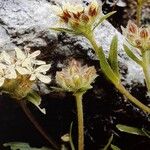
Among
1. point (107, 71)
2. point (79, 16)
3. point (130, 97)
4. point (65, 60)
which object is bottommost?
point (130, 97)

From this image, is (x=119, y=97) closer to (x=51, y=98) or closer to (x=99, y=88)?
(x=99, y=88)

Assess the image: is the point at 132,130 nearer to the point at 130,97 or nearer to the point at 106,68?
the point at 130,97

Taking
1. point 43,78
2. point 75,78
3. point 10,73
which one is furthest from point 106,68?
point 10,73

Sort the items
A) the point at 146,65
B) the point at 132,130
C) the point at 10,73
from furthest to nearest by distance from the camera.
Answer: the point at 132,130 → the point at 146,65 → the point at 10,73

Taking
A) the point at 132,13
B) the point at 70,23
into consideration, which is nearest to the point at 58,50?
the point at 70,23

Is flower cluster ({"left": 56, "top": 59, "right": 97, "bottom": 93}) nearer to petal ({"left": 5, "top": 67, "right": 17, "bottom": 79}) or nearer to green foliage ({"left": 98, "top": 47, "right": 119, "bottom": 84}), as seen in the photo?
green foliage ({"left": 98, "top": 47, "right": 119, "bottom": 84})

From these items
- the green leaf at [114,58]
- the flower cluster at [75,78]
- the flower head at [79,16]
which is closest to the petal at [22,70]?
the flower cluster at [75,78]
